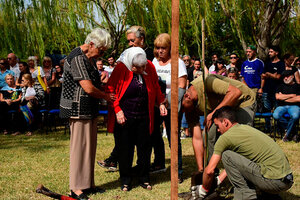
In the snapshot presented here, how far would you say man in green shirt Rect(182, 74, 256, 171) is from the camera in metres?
4.70

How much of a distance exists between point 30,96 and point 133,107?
584cm

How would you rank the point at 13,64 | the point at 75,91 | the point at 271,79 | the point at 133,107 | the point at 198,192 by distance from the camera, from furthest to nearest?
1. the point at 13,64
2. the point at 271,79
3. the point at 133,107
4. the point at 75,91
5. the point at 198,192

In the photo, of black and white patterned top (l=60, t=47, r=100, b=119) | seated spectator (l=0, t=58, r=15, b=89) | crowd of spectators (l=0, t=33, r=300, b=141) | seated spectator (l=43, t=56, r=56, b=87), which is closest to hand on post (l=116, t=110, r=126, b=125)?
black and white patterned top (l=60, t=47, r=100, b=119)

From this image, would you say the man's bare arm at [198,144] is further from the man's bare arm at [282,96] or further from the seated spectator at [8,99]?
the seated spectator at [8,99]

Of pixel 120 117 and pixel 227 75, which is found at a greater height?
pixel 227 75

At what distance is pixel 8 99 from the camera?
10602 millimetres

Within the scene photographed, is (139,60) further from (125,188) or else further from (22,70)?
(22,70)

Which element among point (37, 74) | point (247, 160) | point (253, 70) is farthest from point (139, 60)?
point (37, 74)

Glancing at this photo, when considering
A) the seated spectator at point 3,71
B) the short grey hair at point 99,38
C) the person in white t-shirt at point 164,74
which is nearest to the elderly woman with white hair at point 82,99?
the short grey hair at point 99,38

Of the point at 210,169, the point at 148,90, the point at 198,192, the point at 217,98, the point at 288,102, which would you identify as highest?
the point at 148,90

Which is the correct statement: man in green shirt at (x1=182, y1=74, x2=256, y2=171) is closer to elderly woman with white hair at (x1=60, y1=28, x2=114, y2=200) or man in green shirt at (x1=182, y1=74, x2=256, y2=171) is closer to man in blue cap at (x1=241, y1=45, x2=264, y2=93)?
elderly woman with white hair at (x1=60, y1=28, x2=114, y2=200)

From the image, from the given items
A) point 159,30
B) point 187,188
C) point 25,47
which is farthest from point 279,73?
point 25,47

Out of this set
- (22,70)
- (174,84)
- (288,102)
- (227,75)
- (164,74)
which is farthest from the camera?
(22,70)

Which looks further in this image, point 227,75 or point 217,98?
point 227,75
